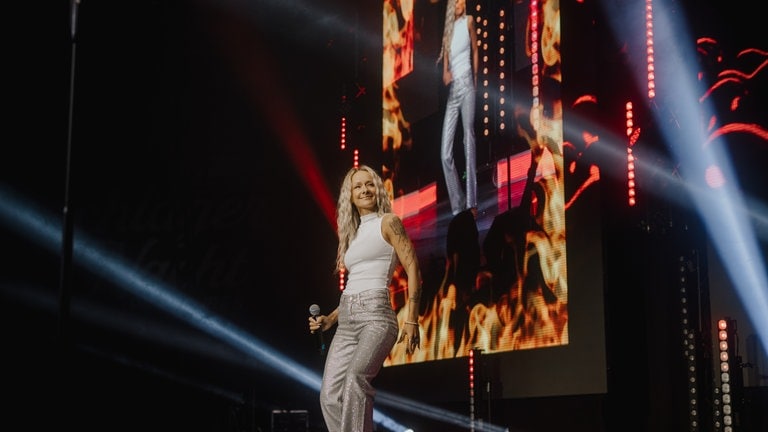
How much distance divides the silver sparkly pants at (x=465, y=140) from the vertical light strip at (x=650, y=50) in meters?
1.54

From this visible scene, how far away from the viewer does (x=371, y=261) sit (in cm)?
441

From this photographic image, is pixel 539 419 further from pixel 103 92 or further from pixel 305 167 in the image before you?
pixel 103 92

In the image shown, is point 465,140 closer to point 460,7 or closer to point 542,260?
point 460,7

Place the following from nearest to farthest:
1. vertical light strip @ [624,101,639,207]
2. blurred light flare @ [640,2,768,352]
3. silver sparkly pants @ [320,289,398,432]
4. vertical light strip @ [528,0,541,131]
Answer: silver sparkly pants @ [320,289,398,432], vertical light strip @ [624,101,639,207], blurred light flare @ [640,2,768,352], vertical light strip @ [528,0,541,131]

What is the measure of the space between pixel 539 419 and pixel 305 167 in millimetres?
4085

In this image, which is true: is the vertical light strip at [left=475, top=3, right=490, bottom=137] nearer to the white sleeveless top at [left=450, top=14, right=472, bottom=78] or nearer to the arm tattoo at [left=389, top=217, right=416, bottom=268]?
the white sleeveless top at [left=450, top=14, right=472, bottom=78]

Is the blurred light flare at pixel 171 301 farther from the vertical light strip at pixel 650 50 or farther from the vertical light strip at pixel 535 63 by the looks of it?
the vertical light strip at pixel 650 50

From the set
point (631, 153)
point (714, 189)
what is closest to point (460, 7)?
point (631, 153)

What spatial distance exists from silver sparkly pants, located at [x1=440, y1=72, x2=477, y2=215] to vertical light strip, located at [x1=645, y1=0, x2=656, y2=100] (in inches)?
60.5

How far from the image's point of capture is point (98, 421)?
353 inches

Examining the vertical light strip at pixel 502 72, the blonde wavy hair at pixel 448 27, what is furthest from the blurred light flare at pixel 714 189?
the blonde wavy hair at pixel 448 27

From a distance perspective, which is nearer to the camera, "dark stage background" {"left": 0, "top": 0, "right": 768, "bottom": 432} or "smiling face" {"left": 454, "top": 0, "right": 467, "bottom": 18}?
"smiling face" {"left": 454, "top": 0, "right": 467, "bottom": 18}

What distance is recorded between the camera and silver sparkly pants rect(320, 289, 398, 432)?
4.25 meters

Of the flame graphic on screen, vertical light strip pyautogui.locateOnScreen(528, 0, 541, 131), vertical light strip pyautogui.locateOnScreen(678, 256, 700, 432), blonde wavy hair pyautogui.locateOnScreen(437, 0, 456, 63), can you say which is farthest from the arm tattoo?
blonde wavy hair pyautogui.locateOnScreen(437, 0, 456, 63)
